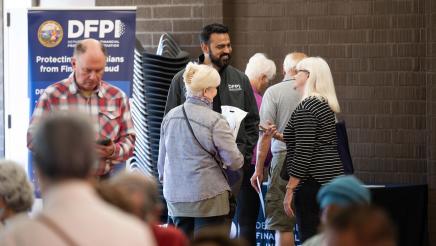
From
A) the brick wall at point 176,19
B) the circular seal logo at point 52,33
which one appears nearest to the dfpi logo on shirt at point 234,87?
the circular seal logo at point 52,33

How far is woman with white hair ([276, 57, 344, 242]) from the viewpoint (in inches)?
258

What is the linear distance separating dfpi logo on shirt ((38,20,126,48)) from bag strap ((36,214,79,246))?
5.70 meters

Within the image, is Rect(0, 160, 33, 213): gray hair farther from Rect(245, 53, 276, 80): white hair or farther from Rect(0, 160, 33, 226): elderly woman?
Rect(245, 53, 276, 80): white hair

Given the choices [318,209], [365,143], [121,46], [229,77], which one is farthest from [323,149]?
[365,143]

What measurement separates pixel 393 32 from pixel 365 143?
1127mm

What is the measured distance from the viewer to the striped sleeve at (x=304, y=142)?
6.55m

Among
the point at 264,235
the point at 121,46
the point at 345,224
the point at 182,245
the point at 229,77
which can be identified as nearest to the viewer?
the point at 345,224

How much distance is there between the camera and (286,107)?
8055 mm

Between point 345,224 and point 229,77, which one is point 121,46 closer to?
point 229,77

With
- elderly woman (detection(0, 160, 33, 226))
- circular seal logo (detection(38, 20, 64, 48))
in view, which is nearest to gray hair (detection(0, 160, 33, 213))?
elderly woman (detection(0, 160, 33, 226))

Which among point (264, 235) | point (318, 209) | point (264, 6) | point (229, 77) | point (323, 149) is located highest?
point (264, 6)

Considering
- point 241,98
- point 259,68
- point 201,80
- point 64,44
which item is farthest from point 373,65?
point 201,80

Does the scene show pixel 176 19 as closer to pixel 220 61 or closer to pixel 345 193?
pixel 220 61

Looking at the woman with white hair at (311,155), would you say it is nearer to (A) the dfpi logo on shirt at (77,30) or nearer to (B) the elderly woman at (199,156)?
(B) the elderly woman at (199,156)
